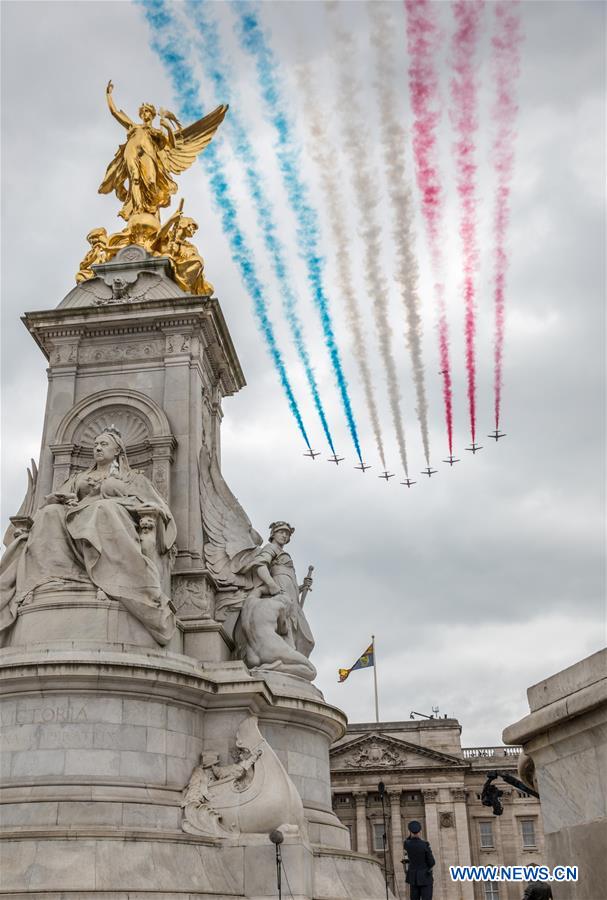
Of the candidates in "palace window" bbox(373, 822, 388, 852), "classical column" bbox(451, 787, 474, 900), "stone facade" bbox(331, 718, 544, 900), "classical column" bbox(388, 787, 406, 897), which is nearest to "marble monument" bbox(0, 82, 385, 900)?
"stone facade" bbox(331, 718, 544, 900)

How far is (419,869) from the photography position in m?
16.6

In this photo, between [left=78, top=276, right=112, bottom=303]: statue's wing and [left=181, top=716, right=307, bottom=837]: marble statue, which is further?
[left=78, top=276, right=112, bottom=303]: statue's wing

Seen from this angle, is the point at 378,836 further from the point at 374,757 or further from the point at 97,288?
the point at 97,288

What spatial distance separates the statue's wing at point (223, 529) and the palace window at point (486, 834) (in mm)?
46381

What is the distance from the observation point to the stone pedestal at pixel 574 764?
615cm

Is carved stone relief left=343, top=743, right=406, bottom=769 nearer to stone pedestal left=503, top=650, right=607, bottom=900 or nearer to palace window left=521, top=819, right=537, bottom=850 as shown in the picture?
palace window left=521, top=819, right=537, bottom=850

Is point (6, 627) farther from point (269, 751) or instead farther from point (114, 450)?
point (269, 751)

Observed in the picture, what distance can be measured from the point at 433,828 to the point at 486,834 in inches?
162

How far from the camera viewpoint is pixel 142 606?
18.0 m

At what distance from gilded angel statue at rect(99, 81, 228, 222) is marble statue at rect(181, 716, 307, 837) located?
16.3 metres

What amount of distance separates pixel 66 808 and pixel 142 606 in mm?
4062

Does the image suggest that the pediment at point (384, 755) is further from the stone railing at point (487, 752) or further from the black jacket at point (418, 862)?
the black jacket at point (418, 862)

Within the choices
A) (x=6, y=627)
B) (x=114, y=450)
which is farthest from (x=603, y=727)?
(x=114, y=450)

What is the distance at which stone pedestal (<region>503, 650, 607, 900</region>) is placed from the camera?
6.15m
